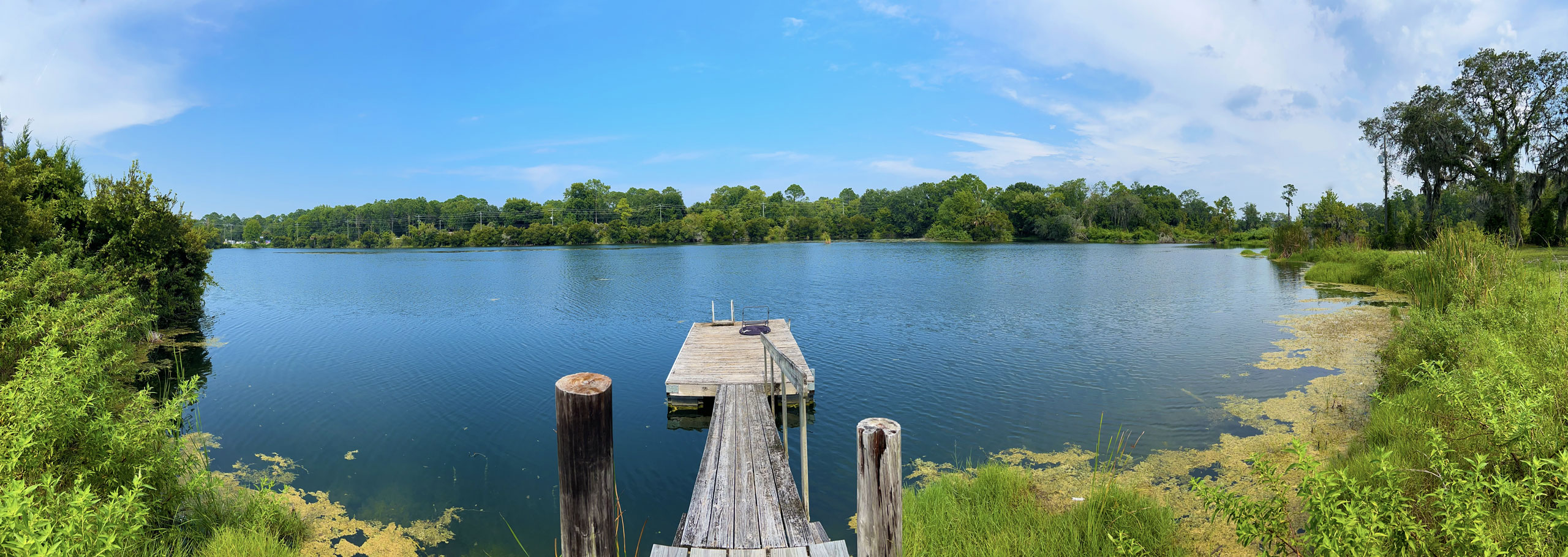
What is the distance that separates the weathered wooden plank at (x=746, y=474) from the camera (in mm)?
5477

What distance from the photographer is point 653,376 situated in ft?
48.1

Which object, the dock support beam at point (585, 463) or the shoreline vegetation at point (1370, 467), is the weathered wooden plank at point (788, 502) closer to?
the shoreline vegetation at point (1370, 467)

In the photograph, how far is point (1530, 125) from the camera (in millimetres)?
33281

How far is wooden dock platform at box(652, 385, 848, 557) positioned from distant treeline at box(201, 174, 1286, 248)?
97.0 m

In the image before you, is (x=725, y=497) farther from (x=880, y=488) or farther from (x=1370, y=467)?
(x=1370, y=467)

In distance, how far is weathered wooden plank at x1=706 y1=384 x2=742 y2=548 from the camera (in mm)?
5414

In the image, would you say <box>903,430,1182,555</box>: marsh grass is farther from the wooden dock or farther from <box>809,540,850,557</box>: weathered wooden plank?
<box>809,540,850,557</box>: weathered wooden plank

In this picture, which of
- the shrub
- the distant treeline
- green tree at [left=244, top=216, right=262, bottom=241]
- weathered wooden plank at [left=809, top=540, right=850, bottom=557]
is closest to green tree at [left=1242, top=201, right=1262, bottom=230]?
the distant treeline

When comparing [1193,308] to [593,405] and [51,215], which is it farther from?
[51,215]

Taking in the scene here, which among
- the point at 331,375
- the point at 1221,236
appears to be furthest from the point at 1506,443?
the point at 1221,236

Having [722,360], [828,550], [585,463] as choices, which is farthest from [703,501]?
[722,360]

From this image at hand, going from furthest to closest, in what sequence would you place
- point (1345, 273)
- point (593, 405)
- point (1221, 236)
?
point (1221, 236), point (1345, 273), point (593, 405)

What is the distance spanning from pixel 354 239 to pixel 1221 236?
15998 cm

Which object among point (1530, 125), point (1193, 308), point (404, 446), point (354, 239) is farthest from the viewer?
point (354, 239)
